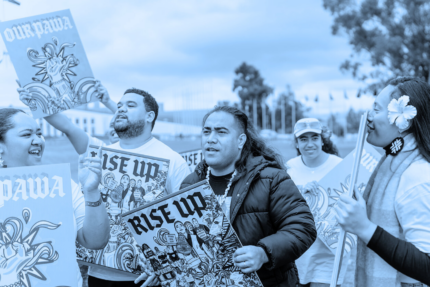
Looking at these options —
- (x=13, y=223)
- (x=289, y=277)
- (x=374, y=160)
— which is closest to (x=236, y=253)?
(x=289, y=277)

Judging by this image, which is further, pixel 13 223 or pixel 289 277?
pixel 289 277

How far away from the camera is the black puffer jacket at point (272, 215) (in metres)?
2.25

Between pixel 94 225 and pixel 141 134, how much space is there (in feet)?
4.52

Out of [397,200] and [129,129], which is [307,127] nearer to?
[129,129]

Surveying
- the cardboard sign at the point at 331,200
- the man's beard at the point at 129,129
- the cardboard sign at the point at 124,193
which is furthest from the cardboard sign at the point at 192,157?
the cardboard sign at the point at 124,193

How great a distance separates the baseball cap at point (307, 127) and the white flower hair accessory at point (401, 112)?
234cm

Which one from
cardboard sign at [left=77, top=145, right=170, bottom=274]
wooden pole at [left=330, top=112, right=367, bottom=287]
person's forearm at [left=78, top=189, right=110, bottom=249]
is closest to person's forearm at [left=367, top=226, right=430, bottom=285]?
wooden pole at [left=330, top=112, right=367, bottom=287]

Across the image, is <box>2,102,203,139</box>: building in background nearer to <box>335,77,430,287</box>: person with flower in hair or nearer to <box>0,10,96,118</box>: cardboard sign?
<box>0,10,96,118</box>: cardboard sign

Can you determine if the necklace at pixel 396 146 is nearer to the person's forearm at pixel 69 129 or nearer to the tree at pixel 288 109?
the person's forearm at pixel 69 129

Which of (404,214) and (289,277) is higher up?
(404,214)

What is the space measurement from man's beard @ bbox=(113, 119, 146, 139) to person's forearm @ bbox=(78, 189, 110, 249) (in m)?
1.25

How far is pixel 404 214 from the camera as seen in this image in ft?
5.92

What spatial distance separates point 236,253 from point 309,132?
96.0 inches

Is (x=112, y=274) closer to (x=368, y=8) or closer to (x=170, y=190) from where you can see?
(x=170, y=190)
